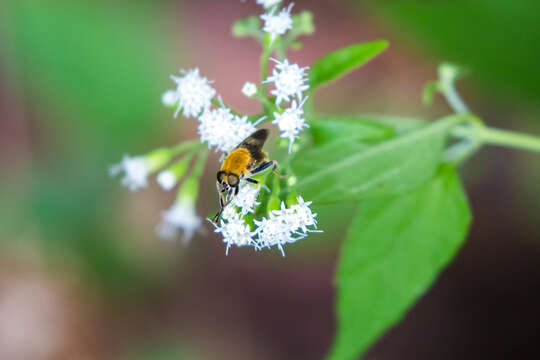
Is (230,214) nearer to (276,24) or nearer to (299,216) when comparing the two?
(299,216)

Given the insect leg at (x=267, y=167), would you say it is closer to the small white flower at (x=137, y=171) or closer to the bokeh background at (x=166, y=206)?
the small white flower at (x=137, y=171)

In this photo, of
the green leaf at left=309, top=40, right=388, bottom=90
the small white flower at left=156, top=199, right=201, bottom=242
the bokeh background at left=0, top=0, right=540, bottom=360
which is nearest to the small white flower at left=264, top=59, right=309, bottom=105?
the green leaf at left=309, top=40, right=388, bottom=90

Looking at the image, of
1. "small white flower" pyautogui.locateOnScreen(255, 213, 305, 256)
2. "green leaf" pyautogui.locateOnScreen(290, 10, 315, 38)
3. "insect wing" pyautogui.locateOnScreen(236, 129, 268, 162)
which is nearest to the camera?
"small white flower" pyautogui.locateOnScreen(255, 213, 305, 256)

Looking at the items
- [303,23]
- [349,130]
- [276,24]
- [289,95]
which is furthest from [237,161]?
[303,23]

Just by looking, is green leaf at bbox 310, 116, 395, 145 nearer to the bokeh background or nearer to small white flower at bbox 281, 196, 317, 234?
small white flower at bbox 281, 196, 317, 234

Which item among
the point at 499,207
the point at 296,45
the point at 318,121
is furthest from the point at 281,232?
the point at 499,207

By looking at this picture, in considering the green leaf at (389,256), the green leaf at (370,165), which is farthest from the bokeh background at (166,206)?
the green leaf at (370,165)
